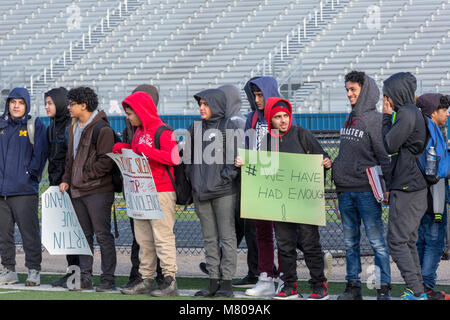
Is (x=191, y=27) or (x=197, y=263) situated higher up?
(x=191, y=27)

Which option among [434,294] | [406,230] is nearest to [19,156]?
[406,230]

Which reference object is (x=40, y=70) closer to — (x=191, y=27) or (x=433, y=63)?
(x=191, y=27)

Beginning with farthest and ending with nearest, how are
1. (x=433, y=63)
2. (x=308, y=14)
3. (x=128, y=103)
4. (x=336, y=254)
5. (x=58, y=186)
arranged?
(x=308, y=14) < (x=433, y=63) < (x=336, y=254) < (x=58, y=186) < (x=128, y=103)

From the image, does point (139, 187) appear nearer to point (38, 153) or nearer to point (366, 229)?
point (38, 153)

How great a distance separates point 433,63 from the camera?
82.7ft

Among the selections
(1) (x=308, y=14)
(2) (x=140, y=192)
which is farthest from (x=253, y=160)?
(1) (x=308, y=14)

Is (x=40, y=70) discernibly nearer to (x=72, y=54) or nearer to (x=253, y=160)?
(x=72, y=54)

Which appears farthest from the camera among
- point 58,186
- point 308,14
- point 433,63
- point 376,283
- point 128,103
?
point 308,14

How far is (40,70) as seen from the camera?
29250mm

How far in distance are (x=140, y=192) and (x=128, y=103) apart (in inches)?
32.3

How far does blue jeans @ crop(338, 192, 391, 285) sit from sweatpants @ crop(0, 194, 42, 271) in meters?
3.18

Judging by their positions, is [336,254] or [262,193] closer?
[262,193]

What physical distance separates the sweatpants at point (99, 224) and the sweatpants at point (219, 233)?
95 centimetres

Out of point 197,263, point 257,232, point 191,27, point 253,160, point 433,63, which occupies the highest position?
point 191,27
